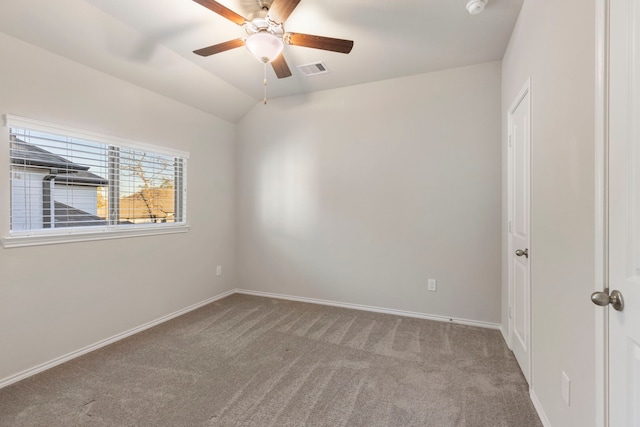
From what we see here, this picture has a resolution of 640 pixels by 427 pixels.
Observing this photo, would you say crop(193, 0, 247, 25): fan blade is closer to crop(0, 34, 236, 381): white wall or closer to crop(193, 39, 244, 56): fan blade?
crop(193, 39, 244, 56): fan blade

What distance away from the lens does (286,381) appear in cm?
214

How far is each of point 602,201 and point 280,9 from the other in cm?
195

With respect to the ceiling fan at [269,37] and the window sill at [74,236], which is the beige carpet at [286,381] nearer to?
the window sill at [74,236]

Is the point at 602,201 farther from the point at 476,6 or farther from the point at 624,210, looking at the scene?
the point at 476,6

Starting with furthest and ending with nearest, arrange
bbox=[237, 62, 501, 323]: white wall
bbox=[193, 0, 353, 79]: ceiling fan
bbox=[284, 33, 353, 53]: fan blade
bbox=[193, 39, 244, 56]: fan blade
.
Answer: bbox=[237, 62, 501, 323]: white wall → bbox=[193, 39, 244, 56]: fan blade → bbox=[284, 33, 353, 53]: fan blade → bbox=[193, 0, 353, 79]: ceiling fan

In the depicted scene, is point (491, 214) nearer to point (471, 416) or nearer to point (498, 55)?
point (498, 55)

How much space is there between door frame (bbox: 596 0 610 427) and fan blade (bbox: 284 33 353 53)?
1.34 meters

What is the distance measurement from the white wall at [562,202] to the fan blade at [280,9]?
144 centimetres

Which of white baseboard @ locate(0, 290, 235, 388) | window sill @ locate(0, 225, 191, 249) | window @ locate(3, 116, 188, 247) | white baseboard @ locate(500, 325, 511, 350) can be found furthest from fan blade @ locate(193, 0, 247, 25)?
white baseboard @ locate(500, 325, 511, 350)

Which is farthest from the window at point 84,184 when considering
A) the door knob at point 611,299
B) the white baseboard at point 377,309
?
the door knob at point 611,299

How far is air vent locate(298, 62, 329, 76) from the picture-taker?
3.10 m

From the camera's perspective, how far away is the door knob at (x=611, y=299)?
3.21ft

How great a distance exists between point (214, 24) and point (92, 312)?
2731 mm

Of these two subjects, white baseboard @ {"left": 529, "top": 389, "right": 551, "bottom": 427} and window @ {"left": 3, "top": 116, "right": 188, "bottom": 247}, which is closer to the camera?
white baseboard @ {"left": 529, "top": 389, "right": 551, "bottom": 427}
